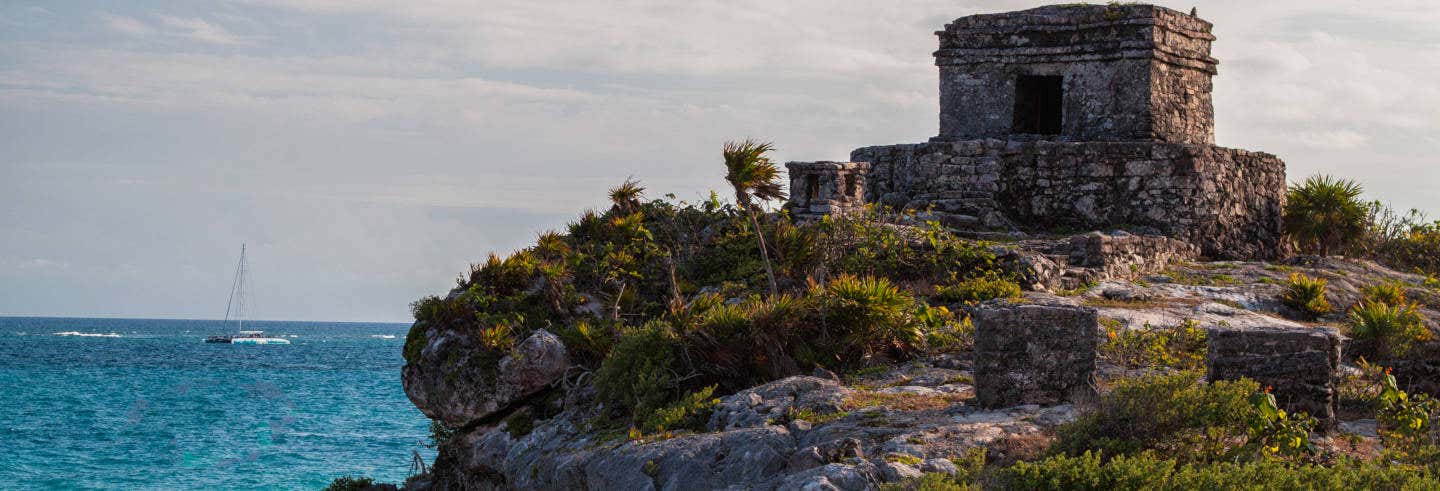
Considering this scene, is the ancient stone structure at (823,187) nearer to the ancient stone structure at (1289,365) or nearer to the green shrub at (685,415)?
the green shrub at (685,415)

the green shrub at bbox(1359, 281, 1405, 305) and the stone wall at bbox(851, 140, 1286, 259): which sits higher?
the stone wall at bbox(851, 140, 1286, 259)

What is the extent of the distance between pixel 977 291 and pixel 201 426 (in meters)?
30.9

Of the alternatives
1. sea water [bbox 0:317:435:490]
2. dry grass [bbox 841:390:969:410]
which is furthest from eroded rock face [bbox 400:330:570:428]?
sea water [bbox 0:317:435:490]

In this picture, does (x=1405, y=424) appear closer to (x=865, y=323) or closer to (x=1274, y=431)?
(x=1274, y=431)

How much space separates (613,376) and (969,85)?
984 cm

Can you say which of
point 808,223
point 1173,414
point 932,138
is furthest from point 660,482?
point 932,138

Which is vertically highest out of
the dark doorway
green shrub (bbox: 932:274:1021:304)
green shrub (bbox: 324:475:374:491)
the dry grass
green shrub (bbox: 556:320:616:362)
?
the dark doorway

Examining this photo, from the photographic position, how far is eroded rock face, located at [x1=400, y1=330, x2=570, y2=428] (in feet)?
44.8

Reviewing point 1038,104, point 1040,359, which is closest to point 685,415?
point 1040,359

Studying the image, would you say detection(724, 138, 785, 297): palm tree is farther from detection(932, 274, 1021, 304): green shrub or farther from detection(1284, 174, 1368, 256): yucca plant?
detection(1284, 174, 1368, 256): yucca plant

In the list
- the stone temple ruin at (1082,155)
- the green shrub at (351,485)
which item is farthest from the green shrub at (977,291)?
the green shrub at (351,485)

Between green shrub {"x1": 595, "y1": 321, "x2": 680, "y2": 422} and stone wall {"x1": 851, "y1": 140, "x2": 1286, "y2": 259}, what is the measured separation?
6.88m

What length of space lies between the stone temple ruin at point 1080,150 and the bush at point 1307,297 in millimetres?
2955

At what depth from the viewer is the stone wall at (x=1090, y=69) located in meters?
18.4
